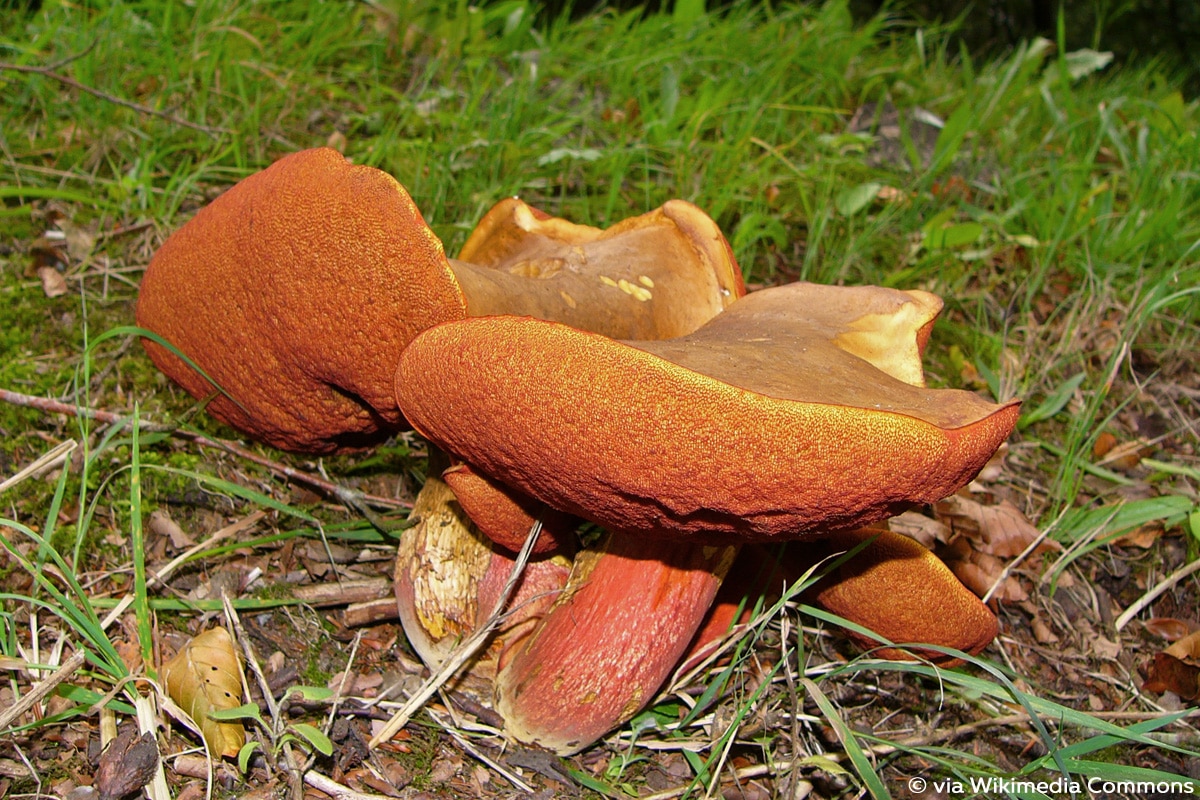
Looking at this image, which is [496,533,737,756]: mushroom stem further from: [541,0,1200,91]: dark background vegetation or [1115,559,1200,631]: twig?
[541,0,1200,91]: dark background vegetation

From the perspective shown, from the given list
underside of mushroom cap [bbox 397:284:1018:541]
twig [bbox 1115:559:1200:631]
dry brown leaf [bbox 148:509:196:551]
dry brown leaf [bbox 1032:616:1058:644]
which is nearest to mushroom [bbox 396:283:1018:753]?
underside of mushroom cap [bbox 397:284:1018:541]

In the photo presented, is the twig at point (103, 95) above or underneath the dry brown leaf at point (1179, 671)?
above

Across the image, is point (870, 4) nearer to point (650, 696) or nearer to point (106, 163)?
point (106, 163)

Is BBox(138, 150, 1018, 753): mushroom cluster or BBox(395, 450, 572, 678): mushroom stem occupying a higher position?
BBox(138, 150, 1018, 753): mushroom cluster

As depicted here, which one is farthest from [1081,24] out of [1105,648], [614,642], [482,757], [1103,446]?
[482,757]

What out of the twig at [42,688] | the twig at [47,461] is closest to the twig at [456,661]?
the twig at [42,688]

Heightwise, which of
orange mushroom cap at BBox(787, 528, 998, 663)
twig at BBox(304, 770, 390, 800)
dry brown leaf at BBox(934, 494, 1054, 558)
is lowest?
twig at BBox(304, 770, 390, 800)

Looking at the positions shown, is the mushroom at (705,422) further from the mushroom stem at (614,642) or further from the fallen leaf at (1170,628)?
the fallen leaf at (1170,628)

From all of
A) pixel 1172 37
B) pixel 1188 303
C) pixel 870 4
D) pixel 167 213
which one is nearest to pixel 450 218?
pixel 167 213
